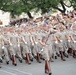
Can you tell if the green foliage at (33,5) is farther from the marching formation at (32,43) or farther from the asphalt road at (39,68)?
the asphalt road at (39,68)

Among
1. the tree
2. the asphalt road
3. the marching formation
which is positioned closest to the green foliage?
the tree

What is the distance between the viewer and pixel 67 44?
20.3 m

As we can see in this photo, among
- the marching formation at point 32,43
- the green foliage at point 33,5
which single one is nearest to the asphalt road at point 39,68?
the marching formation at point 32,43

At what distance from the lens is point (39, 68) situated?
17812 millimetres

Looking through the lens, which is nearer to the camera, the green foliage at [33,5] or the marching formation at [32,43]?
the marching formation at [32,43]

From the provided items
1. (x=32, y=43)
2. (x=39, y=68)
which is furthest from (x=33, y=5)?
(x=39, y=68)

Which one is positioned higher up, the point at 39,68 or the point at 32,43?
the point at 32,43

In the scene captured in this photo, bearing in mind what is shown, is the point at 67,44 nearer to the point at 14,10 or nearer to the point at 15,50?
the point at 15,50

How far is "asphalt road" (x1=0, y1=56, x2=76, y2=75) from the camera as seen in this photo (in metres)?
16.4

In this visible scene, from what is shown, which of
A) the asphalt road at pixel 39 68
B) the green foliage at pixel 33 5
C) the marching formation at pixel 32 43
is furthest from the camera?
the green foliage at pixel 33 5

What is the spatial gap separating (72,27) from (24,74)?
4.74 meters

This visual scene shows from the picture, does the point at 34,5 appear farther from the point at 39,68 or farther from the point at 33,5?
the point at 39,68

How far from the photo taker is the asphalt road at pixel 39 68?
1643cm

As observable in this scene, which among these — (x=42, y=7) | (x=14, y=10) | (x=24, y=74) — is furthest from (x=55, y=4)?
(x=24, y=74)
